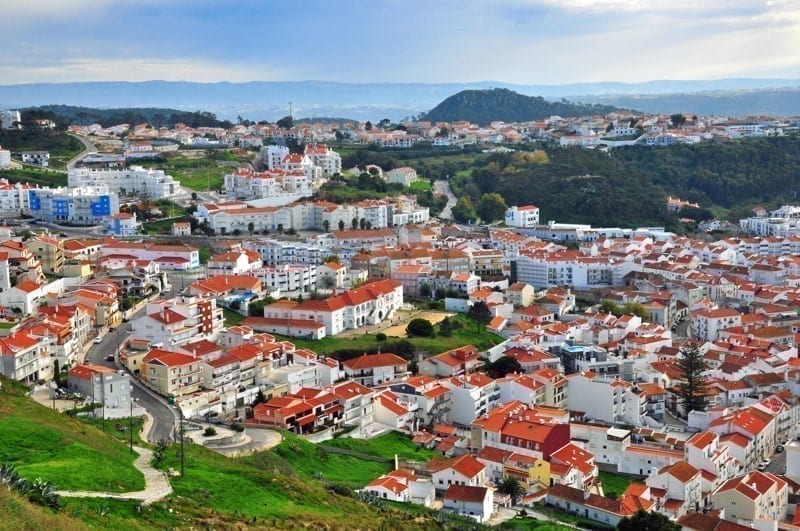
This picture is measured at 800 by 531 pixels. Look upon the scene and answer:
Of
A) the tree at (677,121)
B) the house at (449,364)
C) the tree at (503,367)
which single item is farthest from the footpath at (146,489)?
the tree at (677,121)

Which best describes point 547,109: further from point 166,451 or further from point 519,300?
point 166,451

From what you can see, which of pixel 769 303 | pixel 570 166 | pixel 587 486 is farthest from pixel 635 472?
pixel 570 166

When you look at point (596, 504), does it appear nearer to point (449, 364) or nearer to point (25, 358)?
point (449, 364)

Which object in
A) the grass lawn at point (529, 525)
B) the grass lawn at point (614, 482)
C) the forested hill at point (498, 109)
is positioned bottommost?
the grass lawn at point (614, 482)

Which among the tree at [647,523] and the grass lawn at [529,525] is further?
the grass lawn at [529,525]

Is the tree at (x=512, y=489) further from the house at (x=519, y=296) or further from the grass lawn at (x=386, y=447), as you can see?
the house at (x=519, y=296)

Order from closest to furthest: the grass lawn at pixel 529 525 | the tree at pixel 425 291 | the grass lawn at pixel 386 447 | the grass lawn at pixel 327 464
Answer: the grass lawn at pixel 529 525
the grass lawn at pixel 327 464
the grass lawn at pixel 386 447
the tree at pixel 425 291
